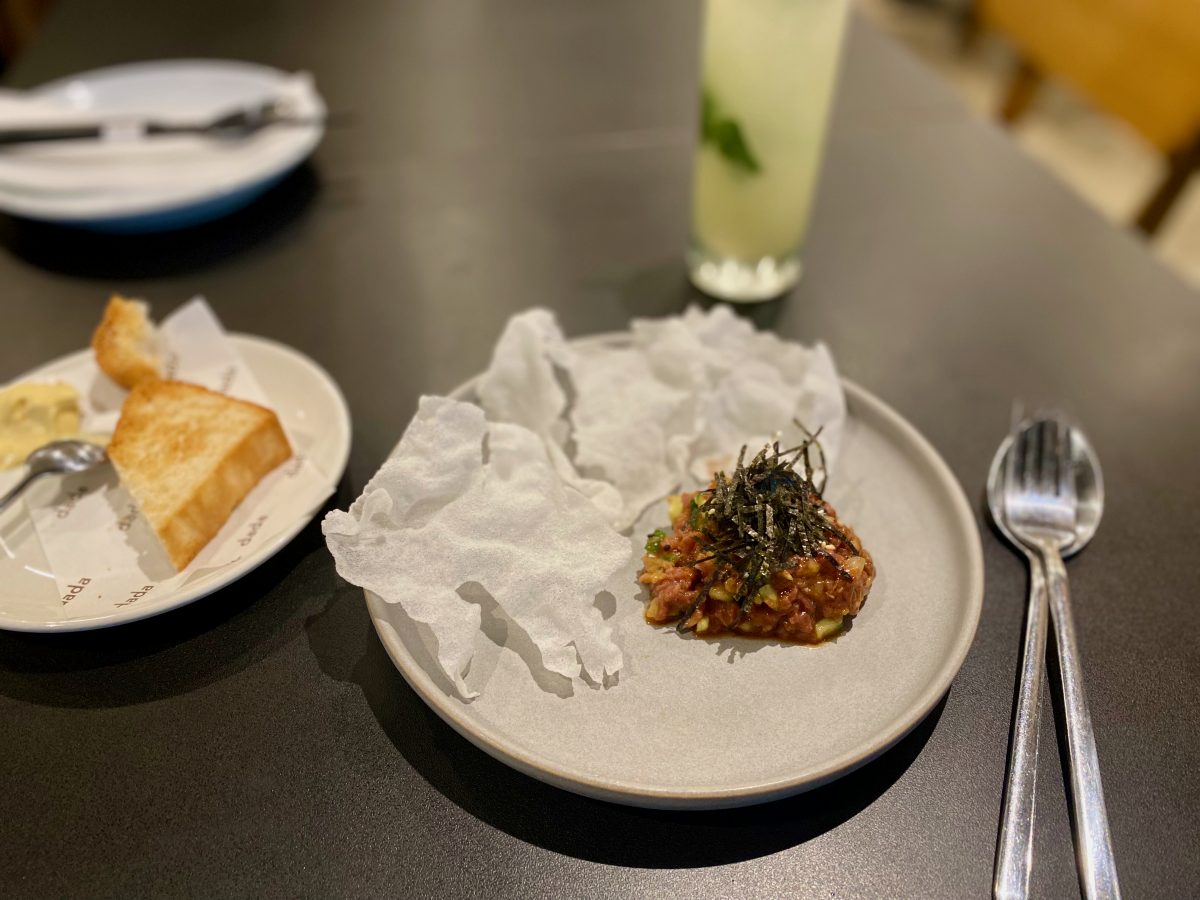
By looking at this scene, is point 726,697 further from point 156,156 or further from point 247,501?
point 156,156

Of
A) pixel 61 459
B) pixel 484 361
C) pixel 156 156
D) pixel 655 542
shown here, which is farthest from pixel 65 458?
pixel 156 156

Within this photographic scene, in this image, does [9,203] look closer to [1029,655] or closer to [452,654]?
[452,654]

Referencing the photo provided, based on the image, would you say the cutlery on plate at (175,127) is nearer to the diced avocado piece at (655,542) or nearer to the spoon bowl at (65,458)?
the spoon bowl at (65,458)

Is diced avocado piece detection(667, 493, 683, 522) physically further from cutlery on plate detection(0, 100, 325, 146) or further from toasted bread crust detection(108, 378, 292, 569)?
cutlery on plate detection(0, 100, 325, 146)

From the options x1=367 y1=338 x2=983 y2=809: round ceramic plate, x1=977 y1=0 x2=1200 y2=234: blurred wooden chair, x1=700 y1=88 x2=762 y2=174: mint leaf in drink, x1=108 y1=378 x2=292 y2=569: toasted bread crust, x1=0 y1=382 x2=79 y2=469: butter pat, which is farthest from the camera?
x1=977 y1=0 x2=1200 y2=234: blurred wooden chair

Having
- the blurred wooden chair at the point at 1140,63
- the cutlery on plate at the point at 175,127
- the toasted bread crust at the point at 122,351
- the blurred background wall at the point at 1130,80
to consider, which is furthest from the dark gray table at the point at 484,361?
the blurred wooden chair at the point at 1140,63

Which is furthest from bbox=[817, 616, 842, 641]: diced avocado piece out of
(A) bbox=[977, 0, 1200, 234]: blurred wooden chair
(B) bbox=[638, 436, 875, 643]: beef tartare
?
(A) bbox=[977, 0, 1200, 234]: blurred wooden chair

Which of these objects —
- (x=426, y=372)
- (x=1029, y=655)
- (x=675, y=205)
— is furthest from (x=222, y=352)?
(x=1029, y=655)
